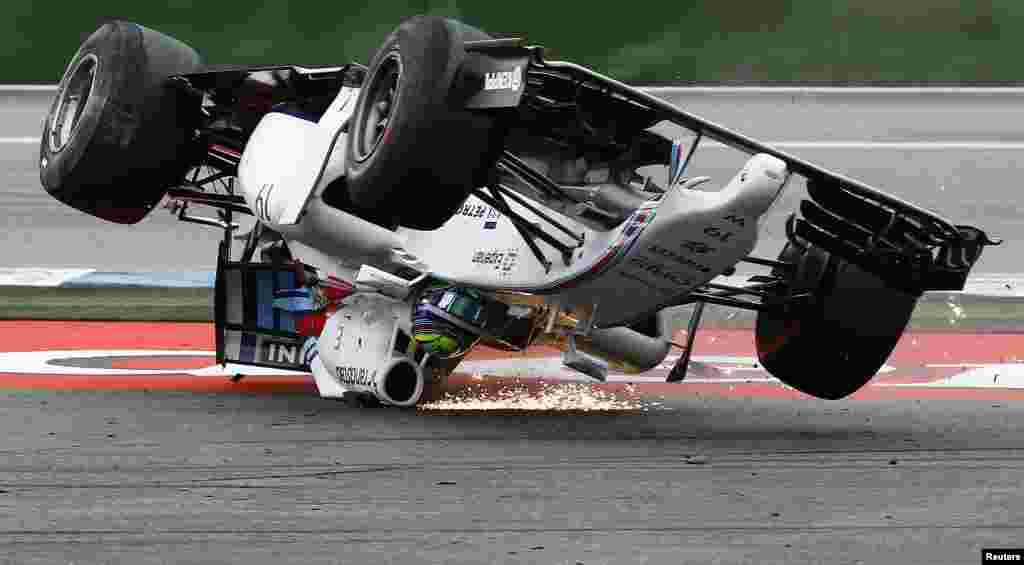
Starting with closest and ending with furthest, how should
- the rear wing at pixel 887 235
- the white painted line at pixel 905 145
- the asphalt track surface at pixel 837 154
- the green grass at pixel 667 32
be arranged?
the rear wing at pixel 887 235 < the asphalt track surface at pixel 837 154 < the white painted line at pixel 905 145 < the green grass at pixel 667 32

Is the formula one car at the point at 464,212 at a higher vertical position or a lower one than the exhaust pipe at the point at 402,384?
higher

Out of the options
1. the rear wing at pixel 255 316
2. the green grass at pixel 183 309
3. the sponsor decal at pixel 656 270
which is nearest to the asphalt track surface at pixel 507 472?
the rear wing at pixel 255 316

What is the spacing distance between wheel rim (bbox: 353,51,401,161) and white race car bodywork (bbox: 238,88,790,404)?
0.44 meters

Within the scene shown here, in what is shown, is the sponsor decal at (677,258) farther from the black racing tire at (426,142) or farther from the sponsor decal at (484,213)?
the sponsor decal at (484,213)

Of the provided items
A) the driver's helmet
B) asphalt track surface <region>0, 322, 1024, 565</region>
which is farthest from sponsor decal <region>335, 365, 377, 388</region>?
the driver's helmet

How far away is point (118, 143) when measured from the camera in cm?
913

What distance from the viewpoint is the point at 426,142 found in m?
7.29

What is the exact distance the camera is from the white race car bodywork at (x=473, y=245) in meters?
7.60

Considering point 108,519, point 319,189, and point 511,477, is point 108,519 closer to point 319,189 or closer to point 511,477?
Result: point 511,477

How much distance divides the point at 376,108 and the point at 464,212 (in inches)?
42.1

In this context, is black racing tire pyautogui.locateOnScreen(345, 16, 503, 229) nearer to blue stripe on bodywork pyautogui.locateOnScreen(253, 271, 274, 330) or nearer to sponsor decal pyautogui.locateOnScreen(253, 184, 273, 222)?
sponsor decal pyautogui.locateOnScreen(253, 184, 273, 222)

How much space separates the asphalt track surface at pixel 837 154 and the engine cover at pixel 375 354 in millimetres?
5307

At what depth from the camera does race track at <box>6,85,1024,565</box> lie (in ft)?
19.1

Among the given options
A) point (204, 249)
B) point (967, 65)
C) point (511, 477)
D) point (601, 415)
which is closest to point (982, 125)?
point (967, 65)
